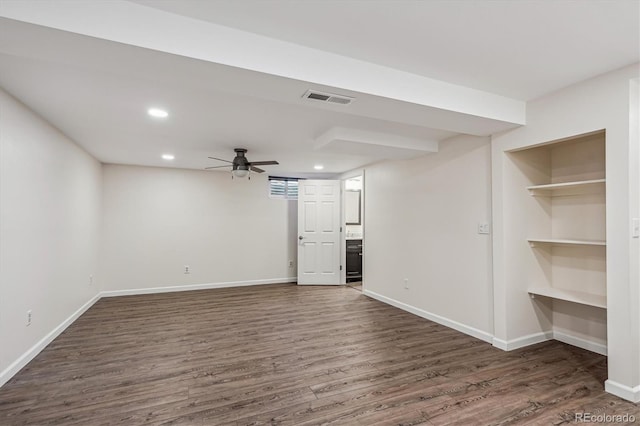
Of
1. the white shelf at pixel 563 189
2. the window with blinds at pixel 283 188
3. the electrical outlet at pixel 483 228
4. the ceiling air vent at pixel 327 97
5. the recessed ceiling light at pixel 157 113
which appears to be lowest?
the electrical outlet at pixel 483 228

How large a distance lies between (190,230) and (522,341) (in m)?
5.52

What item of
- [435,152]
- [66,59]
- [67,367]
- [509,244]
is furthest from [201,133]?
[509,244]

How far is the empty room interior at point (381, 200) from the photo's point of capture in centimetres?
176

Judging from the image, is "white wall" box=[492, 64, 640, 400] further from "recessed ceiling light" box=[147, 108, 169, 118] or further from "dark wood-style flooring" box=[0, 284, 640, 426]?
"recessed ceiling light" box=[147, 108, 169, 118]

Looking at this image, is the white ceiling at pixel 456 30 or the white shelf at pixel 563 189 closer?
the white ceiling at pixel 456 30

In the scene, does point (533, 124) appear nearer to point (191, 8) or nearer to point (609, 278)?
point (609, 278)

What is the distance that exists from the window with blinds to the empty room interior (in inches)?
75.2

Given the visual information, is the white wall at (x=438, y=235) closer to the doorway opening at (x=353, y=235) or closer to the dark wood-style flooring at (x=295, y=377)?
the dark wood-style flooring at (x=295, y=377)

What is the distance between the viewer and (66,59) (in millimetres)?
1719

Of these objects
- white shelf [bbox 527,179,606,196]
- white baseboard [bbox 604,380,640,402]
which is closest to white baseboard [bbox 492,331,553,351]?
white baseboard [bbox 604,380,640,402]

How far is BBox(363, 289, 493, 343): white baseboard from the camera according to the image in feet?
11.3

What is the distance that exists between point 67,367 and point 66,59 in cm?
264

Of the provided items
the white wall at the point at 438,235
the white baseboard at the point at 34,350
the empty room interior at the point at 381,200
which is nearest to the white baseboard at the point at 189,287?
the empty room interior at the point at 381,200

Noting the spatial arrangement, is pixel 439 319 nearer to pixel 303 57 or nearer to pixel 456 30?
pixel 456 30
